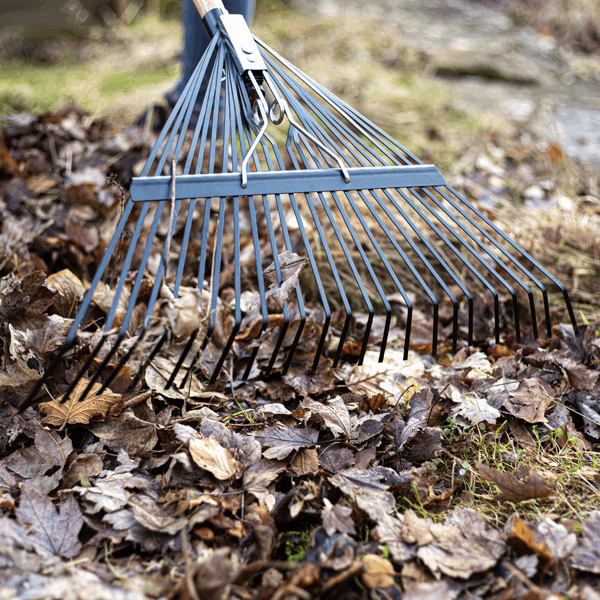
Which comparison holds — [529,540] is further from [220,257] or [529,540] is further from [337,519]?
[220,257]

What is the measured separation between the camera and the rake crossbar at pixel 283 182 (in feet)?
4.55

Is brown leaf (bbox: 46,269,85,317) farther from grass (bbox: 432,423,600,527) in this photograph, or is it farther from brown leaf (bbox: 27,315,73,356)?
grass (bbox: 432,423,600,527)

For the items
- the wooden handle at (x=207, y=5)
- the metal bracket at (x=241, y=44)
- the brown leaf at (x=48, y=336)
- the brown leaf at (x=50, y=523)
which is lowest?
the brown leaf at (x=50, y=523)

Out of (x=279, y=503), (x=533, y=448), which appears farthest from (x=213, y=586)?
(x=533, y=448)

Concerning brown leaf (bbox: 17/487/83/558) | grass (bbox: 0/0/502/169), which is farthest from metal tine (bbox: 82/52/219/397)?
grass (bbox: 0/0/502/169)

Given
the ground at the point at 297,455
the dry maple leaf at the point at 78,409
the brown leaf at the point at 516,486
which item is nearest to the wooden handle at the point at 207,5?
the ground at the point at 297,455

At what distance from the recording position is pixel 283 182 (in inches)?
60.1

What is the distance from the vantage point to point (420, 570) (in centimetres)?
99

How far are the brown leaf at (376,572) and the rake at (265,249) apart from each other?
51 centimetres

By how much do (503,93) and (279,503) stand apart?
4249mm

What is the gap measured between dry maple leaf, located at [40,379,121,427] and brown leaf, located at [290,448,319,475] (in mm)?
505

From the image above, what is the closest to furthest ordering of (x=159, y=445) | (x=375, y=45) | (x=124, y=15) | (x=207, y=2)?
(x=159, y=445), (x=207, y=2), (x=375, y=45), (x=124, y=15)

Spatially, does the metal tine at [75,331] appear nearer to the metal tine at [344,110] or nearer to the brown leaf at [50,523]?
the brown leaf at [50,523]

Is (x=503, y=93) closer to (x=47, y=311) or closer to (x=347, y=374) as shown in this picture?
(x=347, y=374)
